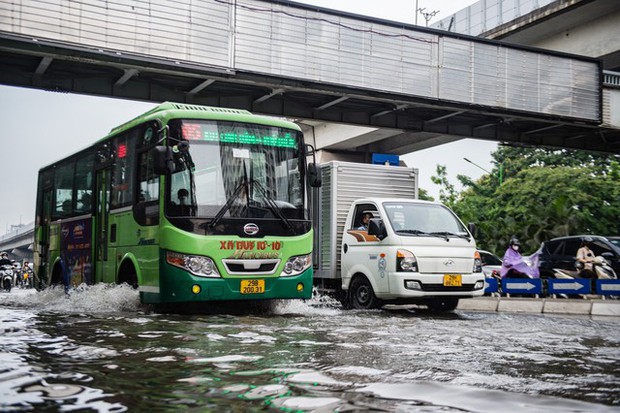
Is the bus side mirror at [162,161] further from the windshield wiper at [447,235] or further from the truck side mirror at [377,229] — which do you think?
the windshield wiper at [447,235]

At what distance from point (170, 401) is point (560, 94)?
26261 mm

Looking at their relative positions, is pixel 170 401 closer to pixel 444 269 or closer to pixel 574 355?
pixel 574 355

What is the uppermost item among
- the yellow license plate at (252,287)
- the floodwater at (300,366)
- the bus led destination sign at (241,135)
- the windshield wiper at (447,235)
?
the bus led destination sign at (241,135)

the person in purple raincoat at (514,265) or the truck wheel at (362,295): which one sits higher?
the person in purple raincoat at (514,265)

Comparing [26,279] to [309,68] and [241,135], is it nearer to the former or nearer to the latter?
[309,68]

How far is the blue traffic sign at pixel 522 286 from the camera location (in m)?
16.3

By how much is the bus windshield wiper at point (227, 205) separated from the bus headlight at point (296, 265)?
1.34 metres

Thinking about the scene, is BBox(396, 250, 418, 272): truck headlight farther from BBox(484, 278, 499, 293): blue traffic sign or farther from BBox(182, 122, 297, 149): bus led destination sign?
BBox(484, 278, 499, 293): blue traffic sign

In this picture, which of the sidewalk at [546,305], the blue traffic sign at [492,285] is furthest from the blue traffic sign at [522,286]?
the sidewalk at [546,305]

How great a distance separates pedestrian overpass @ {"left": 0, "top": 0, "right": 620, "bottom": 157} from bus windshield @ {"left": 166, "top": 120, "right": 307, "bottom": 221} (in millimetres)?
8439

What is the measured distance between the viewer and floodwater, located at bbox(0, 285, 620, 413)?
4.33 metres

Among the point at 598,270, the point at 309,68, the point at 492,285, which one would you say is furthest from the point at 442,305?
the point at 309,68

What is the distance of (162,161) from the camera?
1041 cm

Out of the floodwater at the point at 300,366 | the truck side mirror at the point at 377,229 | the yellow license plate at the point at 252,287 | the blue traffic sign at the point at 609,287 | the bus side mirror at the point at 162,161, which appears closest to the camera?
the floodwater at the point at 300,366
